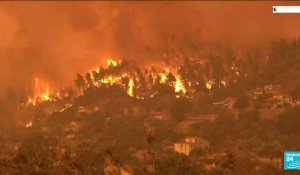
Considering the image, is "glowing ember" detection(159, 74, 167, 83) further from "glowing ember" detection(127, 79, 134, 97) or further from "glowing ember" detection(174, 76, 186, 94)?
"glowing ember" detection(127, 79, 134, 97)

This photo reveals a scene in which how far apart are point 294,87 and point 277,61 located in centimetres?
477

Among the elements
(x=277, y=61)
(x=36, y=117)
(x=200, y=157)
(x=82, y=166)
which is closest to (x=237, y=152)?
(x=200, y=157)

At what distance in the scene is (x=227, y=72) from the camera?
174 ft

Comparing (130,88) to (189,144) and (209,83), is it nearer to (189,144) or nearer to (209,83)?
(209,83)

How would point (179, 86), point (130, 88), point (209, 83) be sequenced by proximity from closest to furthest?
point (209, 83), point (130, 88), point (179, 86)

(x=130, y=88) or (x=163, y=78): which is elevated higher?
(x=163, y=78)

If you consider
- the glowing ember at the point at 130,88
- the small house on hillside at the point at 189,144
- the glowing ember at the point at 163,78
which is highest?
the glowing ember at the point at 163,78

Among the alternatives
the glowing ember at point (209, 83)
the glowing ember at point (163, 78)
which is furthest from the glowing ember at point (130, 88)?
the glowing ember at point (209, 83)

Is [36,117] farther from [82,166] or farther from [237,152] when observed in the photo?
[82,166]

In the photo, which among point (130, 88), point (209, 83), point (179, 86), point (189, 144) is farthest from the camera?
point (179, 86)

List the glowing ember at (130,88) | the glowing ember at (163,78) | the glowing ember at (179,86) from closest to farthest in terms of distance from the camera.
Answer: the glowing ember at (179,86), the glowing ember at (130,88), the glowing ember at (163,78)

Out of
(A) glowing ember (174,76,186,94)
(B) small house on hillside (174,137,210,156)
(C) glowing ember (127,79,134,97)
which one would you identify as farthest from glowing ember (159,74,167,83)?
(B) small house on hillside (174,137,210,156)

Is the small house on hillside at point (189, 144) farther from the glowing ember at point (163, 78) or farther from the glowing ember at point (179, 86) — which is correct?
the glowing ember at point (163, 78)

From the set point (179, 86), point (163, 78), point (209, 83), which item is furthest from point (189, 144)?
point (163, 78)
